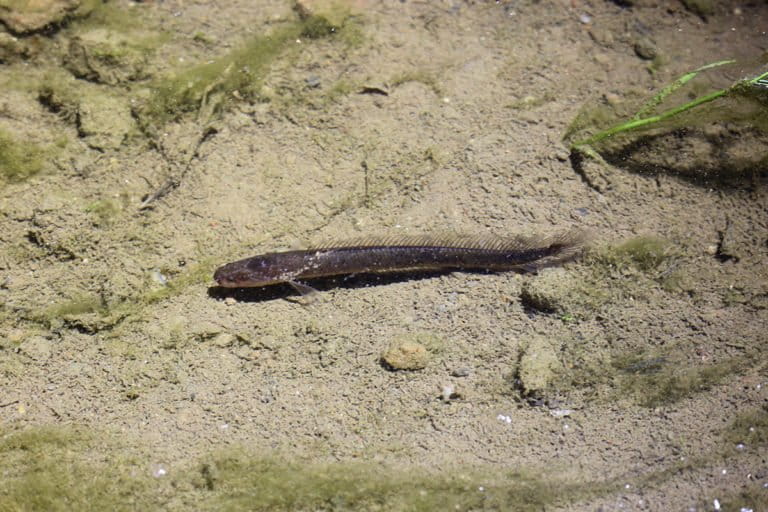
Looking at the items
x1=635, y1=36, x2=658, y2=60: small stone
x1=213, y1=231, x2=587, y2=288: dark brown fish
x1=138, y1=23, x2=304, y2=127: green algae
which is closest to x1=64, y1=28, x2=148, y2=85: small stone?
x1=138, y1=23, x2=304, y2=127: green algae

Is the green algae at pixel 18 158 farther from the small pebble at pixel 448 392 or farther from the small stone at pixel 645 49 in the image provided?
the small stone at pixel 645 49

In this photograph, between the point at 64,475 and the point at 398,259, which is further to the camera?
the point at 398,259

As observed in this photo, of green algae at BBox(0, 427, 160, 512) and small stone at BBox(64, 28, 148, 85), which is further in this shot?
small stone at BBox(64, 28, 148, 85)

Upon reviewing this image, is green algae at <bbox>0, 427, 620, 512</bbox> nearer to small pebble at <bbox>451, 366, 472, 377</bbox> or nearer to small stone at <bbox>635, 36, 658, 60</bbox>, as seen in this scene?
small pebble at <bbox>451, 366, 472, 377</bbox>

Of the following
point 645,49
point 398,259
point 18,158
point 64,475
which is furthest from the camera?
point 645,49

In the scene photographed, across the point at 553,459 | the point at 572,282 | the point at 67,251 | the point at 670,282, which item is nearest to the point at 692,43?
the point at 670,282

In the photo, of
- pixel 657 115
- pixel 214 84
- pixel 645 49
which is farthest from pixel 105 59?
pixel 645 49

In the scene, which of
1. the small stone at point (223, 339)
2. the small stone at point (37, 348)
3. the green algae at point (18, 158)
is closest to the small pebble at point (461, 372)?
the small stone at point (223, 339)

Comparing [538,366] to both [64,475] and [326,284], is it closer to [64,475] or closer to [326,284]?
[326,284]

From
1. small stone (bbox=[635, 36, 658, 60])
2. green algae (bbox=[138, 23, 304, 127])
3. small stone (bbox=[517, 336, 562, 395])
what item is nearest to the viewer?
small stone (bbox=[517, 336, 562, 395])
